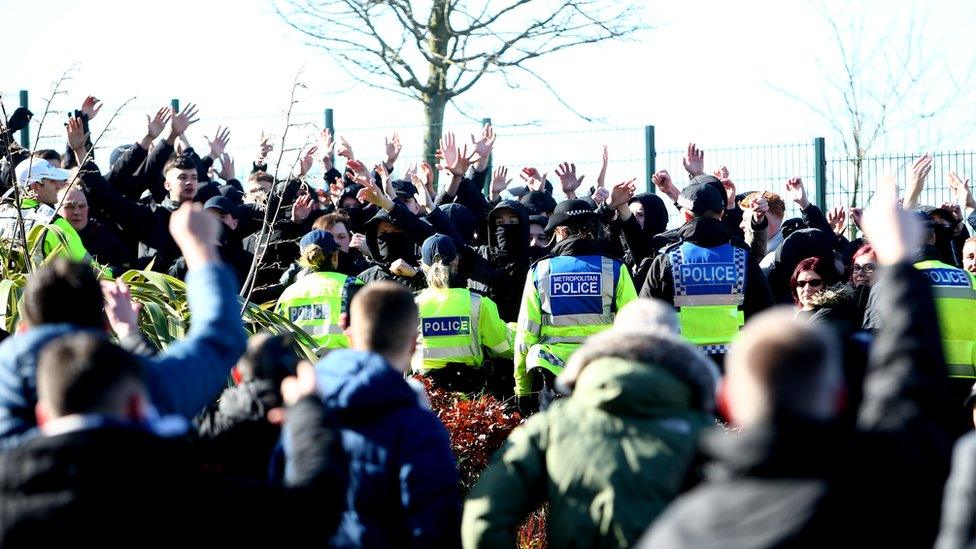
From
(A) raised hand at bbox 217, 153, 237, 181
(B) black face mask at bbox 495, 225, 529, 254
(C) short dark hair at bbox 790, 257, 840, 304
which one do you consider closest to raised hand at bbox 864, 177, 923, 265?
(C) short dark hair at bbox 790, 257, 840, 304

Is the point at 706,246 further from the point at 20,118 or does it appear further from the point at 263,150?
the point at 263,150

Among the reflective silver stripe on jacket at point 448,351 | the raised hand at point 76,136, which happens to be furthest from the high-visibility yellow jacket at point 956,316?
the raised hand at point 76,136

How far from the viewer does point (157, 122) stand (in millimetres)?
10625

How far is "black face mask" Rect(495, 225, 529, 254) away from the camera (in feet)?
33.9

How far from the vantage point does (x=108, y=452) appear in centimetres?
293

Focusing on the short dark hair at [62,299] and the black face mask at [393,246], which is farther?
the black face mask at [393,246]

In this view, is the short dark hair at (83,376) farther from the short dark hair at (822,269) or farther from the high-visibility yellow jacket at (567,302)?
the high-visibility yellow jacket at (567,302)

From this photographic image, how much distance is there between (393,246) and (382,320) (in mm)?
6486

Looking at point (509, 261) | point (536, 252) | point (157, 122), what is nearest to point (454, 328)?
point (509, 261)

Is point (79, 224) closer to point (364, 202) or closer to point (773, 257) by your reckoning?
point (364, 202)

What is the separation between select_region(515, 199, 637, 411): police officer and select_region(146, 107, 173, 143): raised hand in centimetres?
390

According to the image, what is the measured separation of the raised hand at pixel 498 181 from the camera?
12.9 metres

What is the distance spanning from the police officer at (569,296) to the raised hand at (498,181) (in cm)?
473

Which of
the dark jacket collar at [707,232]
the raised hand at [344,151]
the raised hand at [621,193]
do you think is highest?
the raised hand at [344,151]
